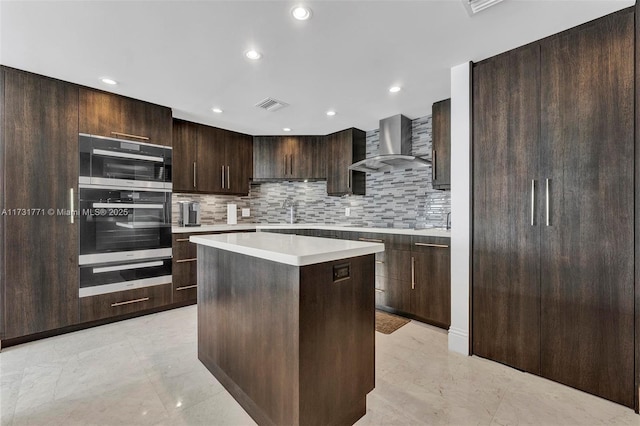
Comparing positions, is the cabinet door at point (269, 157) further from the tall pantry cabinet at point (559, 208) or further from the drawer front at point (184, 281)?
the tall pantry cabinet at point (559, 208)

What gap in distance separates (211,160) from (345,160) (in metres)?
1.91

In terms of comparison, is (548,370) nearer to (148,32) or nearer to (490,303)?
(490,303)

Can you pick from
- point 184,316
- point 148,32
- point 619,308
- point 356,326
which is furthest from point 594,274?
point 184,316

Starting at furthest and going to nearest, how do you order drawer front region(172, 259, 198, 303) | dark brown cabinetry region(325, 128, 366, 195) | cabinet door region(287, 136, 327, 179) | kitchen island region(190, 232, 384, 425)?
1. cabinet door region(287, 136, 327, 179)
2. dark brown cabinetry region(325, 128, 366, 195)
3. drawer front region(172, 259, 198, 303)
4. kitchen island region(190, 232, 384, 425)

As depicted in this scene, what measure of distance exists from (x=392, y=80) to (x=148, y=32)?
194 cm

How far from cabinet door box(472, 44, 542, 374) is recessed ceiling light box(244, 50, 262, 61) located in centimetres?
171

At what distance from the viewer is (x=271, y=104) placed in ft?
10.6

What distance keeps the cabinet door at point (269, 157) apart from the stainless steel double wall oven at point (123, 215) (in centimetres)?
144

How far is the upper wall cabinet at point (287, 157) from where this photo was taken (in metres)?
4.55

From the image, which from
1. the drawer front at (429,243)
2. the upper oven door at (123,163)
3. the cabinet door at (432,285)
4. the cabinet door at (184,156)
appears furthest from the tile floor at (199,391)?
the cabinet door at (184,156)

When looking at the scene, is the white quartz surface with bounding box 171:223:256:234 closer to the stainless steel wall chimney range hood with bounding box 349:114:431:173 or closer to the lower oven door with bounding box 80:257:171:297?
the lower oven door with bounding box 80:257:171:297

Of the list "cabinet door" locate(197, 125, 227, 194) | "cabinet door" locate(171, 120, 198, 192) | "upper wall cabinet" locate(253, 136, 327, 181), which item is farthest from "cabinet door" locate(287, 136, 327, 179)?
"cabinet door" locate(171, 120, 198, 192)

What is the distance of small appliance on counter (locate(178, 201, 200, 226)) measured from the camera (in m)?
3.93

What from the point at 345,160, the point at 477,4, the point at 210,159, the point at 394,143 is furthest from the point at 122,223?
the point at 477,4
